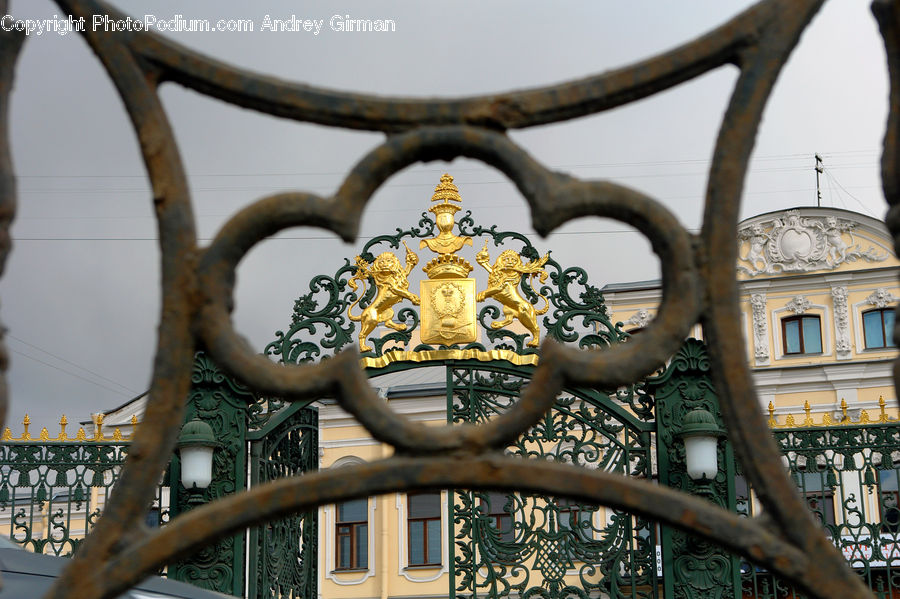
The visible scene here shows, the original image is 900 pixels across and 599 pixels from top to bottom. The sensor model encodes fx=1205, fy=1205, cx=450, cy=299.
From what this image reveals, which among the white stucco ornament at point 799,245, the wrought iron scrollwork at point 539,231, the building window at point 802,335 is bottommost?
the wrought iron scrollwork at point 539,231

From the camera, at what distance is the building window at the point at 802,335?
2244 cm

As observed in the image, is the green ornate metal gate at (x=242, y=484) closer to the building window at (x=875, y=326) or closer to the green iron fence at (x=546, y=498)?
the green iron fence at (x=546, y=498)

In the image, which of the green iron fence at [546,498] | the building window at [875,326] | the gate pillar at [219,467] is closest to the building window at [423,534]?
the building window at [875,326]

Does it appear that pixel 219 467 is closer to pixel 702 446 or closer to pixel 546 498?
pixel 546 498

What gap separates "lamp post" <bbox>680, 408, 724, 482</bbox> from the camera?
828 centimetres

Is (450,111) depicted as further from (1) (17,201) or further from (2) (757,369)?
(2) (757,369)

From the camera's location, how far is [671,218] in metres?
1.65

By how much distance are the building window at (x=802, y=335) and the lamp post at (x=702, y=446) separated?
14.8m

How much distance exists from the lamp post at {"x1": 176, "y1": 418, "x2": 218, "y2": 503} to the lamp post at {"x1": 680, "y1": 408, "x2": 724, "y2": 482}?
3.32 meters

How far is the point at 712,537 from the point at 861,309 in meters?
21.9

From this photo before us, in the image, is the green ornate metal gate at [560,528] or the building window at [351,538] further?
the building window at [351,538]

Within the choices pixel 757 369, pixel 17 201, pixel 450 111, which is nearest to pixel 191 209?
pixel 17 201

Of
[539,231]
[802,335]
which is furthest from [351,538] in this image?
[539,231]

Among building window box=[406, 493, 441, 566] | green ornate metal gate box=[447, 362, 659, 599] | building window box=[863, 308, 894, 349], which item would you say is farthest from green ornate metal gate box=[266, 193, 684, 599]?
building window box=[863, 308, 894, 349]
